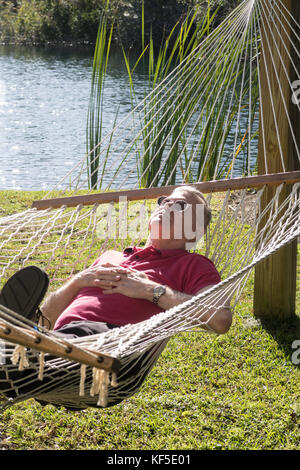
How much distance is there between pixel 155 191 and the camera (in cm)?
243

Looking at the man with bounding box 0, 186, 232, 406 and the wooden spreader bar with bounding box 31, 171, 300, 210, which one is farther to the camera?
the wooden spreader bar with bounding box 31, 171, 300, 210

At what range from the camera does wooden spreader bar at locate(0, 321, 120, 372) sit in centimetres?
118

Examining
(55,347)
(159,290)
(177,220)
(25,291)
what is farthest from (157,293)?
(55,347)

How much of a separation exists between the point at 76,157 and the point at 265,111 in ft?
22.6

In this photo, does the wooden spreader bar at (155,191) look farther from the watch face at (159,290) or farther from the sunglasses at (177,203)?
the watch face at (159,290)

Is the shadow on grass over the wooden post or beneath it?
beneath

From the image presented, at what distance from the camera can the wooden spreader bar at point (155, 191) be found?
7.95 ft

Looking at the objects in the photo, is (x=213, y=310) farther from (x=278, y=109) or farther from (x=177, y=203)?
(x=278, y=109)

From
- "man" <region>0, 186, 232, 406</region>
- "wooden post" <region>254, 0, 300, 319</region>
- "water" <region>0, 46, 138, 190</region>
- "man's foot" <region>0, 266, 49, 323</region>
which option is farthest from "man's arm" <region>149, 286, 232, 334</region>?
"water" <region>0, 46, 138, 190</region>

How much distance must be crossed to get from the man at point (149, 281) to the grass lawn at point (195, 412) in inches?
16.7

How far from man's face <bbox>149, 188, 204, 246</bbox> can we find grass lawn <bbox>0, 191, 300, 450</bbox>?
2.19 feet

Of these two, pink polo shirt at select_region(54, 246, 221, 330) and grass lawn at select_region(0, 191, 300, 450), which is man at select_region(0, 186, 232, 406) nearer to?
pink polo shirt at select_region(54, 246, 221, 330)

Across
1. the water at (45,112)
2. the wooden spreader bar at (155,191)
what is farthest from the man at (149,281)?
the water at (45,112)

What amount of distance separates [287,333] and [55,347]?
201 cm
